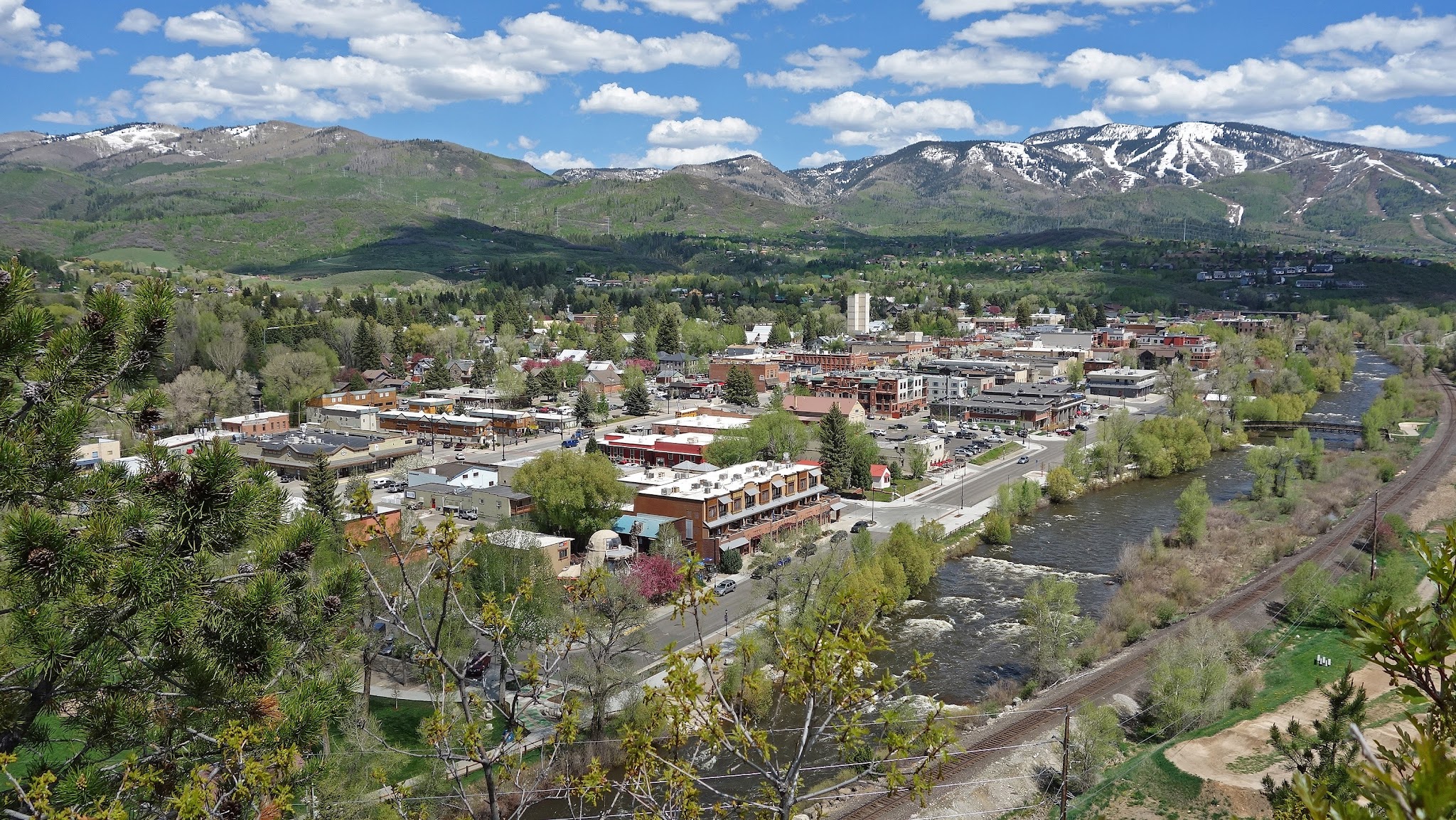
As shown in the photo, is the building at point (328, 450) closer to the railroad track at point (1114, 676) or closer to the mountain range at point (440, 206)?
the railroad track at point (1114, 676)

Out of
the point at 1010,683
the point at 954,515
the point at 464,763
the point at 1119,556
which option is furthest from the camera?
the point at 954,515

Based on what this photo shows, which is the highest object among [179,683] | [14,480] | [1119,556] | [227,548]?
[14,480]

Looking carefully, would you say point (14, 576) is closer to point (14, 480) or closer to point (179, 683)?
point (14, 480)

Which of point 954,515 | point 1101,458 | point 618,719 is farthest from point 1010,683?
point 1101,458

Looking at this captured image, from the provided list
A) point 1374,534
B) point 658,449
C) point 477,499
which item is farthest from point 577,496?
point 1374,534

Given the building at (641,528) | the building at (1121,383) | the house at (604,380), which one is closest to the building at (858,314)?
the building at (1121,383)
